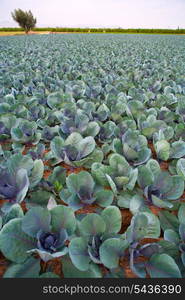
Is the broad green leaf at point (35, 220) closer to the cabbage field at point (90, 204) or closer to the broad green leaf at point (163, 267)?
the cabbage field at point (90, 204)

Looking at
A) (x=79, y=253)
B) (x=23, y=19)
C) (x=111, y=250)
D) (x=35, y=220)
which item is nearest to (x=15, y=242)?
(x=35, y=220)

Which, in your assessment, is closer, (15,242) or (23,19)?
(15,242)

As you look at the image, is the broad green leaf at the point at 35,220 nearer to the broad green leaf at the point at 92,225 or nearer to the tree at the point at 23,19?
the broad green leaf at the point at 92,225

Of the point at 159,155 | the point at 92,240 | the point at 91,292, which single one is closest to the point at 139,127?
the point at 159,155

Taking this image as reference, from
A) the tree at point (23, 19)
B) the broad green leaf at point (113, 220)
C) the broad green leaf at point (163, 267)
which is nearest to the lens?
the broad green leaf at point (163, 267)

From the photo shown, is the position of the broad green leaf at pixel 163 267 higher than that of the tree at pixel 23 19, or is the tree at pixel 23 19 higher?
the tree at pixel 23 19

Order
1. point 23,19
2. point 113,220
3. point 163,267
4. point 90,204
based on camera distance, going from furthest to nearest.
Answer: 1. point 23,19
2. point 90,204
3. point 113,220
4. point 163,267

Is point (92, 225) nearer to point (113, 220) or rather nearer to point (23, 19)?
point (113, 220)

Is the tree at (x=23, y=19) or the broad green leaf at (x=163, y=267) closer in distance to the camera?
the broad green leaf at (x=163, y=267)

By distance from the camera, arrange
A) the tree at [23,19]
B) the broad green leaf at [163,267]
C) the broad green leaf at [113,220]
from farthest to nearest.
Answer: the tree at [23,19], the broad green leaf at [113,220], the broad green leaf at [163,267]

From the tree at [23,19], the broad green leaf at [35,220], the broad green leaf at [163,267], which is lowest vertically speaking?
the broad green leaf at [163,267]

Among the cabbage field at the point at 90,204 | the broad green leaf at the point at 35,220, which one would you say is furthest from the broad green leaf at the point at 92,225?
the broad green leaf at the point at 35,220

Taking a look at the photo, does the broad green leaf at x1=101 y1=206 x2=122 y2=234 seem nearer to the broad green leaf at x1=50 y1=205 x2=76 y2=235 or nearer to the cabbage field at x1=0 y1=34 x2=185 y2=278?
the cabbage field at x1=0 y1=34 x2=185 y2=278

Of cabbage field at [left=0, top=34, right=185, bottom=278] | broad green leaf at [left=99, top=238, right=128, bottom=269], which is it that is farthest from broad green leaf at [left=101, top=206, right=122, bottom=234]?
broad green leaf at [left=99, top=238, right=128, bottom=269]
